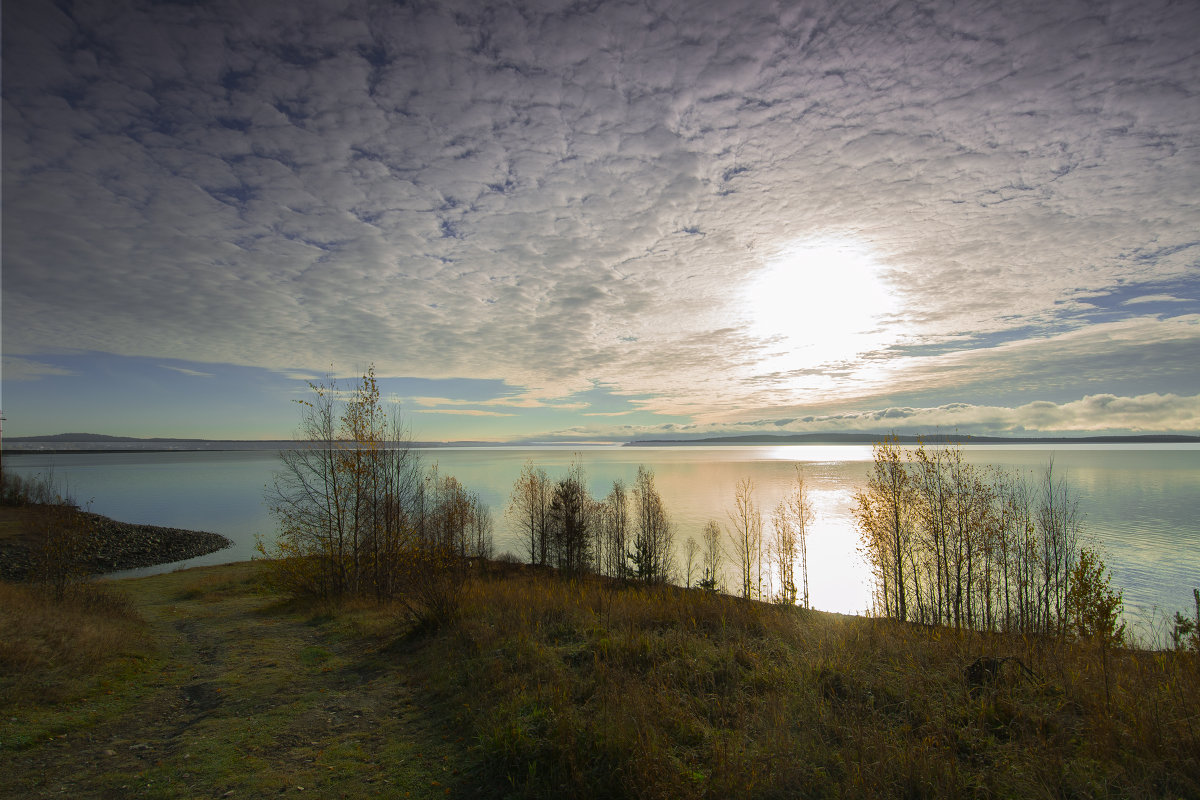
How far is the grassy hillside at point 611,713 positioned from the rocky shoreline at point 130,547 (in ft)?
134

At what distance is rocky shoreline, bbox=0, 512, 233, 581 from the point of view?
3859 cm

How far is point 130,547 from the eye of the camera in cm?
4975

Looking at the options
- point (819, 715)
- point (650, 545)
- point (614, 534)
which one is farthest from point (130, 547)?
point (819, 715)

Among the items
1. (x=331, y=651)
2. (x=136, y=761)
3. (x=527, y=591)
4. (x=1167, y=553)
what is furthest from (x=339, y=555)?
(x=1167, y=553)

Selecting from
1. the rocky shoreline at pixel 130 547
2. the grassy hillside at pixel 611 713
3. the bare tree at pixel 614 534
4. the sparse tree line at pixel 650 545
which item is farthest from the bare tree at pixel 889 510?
the rocky shoreline at pixel 130 547

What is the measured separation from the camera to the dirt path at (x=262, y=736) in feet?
19.2

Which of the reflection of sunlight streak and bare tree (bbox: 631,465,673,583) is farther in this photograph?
the reflection of sunlight streak

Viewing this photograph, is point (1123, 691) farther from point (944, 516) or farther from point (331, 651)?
point (944, 516)

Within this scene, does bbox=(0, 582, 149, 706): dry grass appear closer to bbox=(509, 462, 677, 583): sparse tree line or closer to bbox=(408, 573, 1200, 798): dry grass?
bbox=(408, 573, 1200, 798): dry grass

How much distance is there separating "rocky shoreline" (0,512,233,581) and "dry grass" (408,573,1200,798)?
47.4 meters

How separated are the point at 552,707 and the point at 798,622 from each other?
5.23 m

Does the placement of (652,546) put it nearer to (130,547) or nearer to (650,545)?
(650,545)

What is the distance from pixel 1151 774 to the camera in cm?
441

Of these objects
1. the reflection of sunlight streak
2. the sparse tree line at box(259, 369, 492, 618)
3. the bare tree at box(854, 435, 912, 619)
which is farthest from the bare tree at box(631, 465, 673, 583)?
the sparse tree line at box(259, 369, 492, 618)
